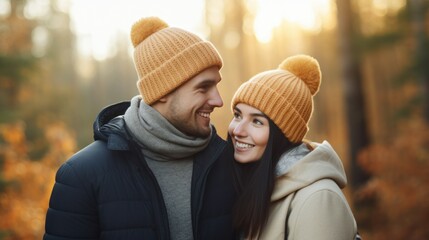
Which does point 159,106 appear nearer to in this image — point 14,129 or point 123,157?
point 123,157

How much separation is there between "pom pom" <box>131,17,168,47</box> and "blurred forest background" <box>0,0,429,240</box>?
11.3ft

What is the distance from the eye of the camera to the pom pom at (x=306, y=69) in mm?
3590

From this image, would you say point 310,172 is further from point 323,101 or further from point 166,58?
point 323,101

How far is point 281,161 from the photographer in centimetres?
347

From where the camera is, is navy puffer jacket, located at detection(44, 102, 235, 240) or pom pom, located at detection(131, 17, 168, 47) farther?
pom pom, located at detection(131, 17, 168, 47)

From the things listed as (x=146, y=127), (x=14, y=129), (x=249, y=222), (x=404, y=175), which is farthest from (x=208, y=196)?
(x=14, y=129)

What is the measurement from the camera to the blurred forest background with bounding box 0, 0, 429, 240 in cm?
856

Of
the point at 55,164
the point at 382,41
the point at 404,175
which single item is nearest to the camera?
the point at 404,175

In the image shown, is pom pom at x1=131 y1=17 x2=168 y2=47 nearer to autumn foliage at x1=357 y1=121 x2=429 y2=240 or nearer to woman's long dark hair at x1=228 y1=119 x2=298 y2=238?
woman's long dark hair at x1=228 y1=119 x2=298 y2=238

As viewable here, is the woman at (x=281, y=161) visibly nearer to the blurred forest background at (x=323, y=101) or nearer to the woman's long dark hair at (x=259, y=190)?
the woman's long dark hair at (x=259, y=190)

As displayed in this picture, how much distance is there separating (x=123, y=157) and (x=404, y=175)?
6.72m

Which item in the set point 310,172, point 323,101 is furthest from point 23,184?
point 323,101

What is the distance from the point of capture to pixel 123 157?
3.32 meters

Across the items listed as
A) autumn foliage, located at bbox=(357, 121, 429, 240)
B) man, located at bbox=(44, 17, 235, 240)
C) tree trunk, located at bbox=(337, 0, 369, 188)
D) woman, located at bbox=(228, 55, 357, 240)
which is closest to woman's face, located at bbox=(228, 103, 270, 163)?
woman, located at bbox=(228, 55, 357, 240)
